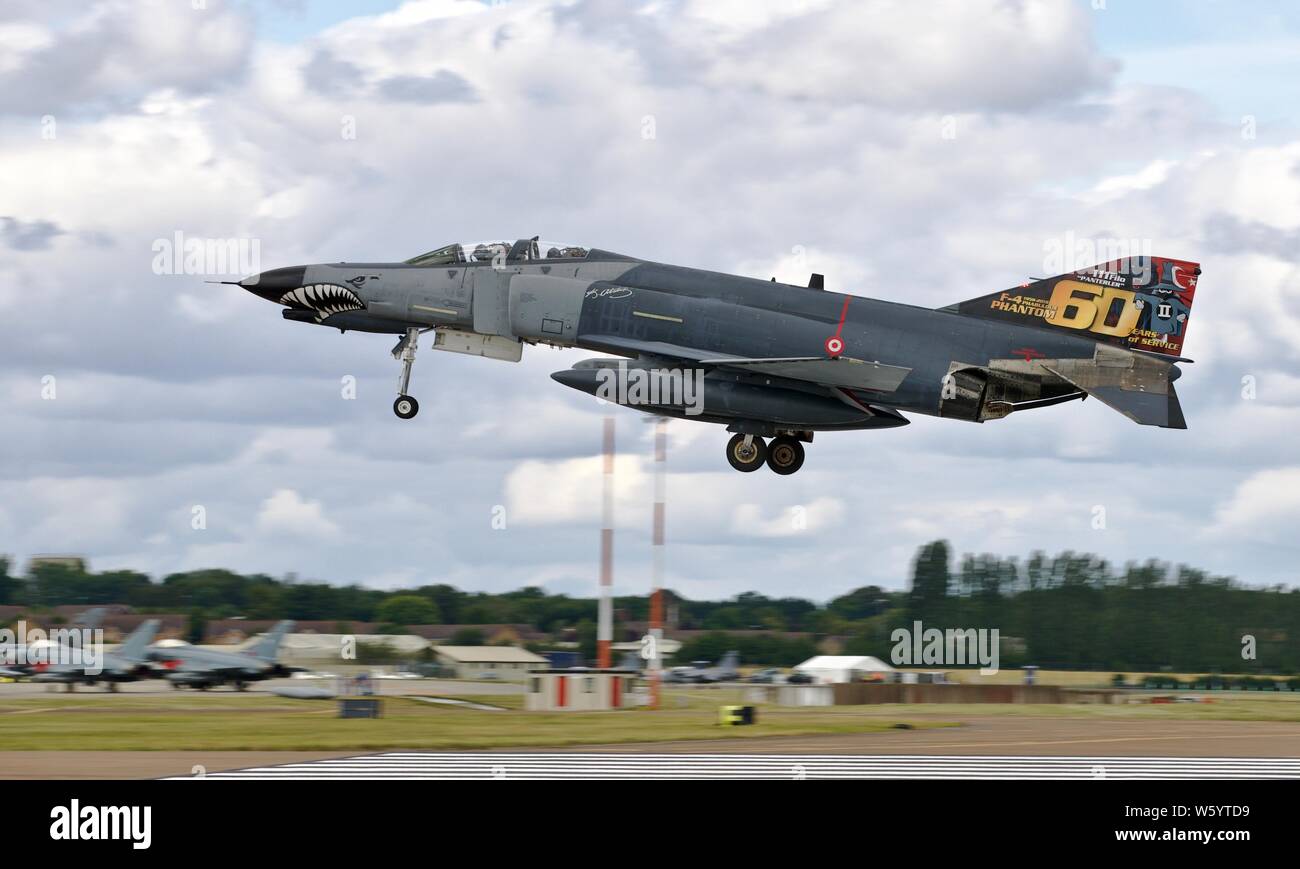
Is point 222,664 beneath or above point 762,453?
beneath

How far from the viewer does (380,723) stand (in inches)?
1441

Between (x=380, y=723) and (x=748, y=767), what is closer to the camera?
(x=748, y=767)

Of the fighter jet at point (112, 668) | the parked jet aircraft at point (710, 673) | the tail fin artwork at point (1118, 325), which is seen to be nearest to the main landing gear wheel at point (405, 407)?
the tail fin artwork at point (1118, 325)

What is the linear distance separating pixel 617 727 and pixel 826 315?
1109 cm

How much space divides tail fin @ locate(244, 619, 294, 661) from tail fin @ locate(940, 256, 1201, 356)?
30201 millimetres

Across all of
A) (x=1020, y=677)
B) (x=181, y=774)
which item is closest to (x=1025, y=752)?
(x=181, y=774)

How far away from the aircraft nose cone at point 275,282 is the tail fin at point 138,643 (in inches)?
810

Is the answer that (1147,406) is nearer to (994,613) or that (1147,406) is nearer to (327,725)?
(327,725)

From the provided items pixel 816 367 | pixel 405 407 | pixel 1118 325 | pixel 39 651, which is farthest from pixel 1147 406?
pixel 39 651

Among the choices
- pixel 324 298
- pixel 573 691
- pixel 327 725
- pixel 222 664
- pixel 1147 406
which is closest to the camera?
pixel 1147 406

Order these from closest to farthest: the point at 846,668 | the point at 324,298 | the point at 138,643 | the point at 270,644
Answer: the point at 324,298 → the point at 138,643 → the point at 270,644 → the point at 846,668

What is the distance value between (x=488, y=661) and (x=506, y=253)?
1582 inches
